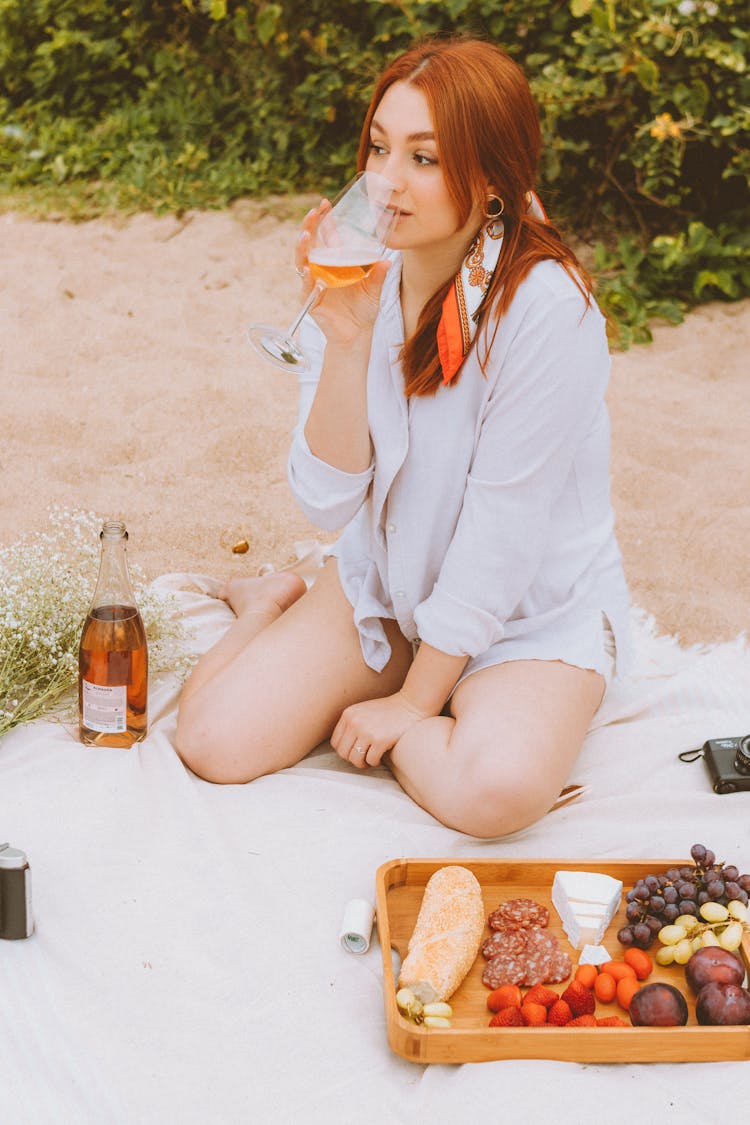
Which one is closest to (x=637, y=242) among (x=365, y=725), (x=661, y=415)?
(x=661, y=415)

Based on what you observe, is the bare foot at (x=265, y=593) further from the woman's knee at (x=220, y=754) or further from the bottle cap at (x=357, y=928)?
the bottle cap at (x=357, y=928)

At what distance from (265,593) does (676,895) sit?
1245 mm

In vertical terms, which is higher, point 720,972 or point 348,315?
point 348,315

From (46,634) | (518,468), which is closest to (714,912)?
(518,468)

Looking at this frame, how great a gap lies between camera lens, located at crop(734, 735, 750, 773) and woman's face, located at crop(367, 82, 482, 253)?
45.0 inches

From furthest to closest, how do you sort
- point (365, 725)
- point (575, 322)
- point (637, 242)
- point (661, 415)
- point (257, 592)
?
point (637, 242), point (661, 415), point (257, 592), point (365, 725), point (575, 322)

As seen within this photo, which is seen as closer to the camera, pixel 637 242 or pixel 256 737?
pixel 256 737

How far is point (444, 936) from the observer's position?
1.90 m

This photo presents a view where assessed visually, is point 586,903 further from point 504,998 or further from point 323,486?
point 323,486

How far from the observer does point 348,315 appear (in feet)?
7.41

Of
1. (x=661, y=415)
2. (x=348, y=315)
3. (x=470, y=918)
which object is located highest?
(x=348, y=315)

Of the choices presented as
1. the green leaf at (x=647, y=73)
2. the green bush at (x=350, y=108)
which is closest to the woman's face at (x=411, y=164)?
the green bush at (x=350, y=108)

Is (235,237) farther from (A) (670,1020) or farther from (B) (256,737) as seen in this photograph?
(A) (670,1020)

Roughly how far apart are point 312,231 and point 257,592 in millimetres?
1109
